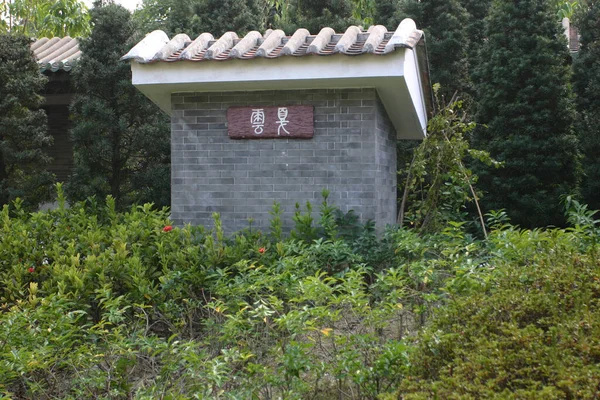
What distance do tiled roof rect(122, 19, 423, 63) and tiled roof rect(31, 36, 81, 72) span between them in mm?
4282

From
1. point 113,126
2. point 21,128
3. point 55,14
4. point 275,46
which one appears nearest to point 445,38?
point 113,126

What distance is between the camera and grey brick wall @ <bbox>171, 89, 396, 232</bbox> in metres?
6.25

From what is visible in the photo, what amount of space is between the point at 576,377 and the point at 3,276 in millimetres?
4454

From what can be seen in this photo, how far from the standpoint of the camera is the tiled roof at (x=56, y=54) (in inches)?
404

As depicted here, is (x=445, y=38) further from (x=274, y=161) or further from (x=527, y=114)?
(x=274, y=161)

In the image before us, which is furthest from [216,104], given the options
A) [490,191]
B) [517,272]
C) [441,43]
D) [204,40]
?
[441,43]

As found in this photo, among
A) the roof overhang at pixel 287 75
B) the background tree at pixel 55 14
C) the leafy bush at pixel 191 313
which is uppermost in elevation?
the background tree at pixel 55 14

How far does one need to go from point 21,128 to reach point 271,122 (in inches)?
194

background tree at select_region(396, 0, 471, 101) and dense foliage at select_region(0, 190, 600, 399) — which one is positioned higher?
background tree at select_region(396, 0, 471, 101)

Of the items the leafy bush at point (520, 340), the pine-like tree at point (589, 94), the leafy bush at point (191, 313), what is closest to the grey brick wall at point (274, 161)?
the leafy bush at point (191, 313)

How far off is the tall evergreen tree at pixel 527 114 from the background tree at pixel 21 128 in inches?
301

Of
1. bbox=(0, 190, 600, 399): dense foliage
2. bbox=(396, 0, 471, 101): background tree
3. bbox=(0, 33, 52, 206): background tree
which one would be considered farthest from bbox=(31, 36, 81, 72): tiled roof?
bbox=(396, 0, 471, 101): background tree

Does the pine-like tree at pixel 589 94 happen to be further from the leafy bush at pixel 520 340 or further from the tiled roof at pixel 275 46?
the leafy bush at pixel 520 340

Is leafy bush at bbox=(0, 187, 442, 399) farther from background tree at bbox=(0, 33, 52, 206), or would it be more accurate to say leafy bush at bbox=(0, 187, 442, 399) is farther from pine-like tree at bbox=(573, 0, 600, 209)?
pine-like tree at bbox=(573, 0, 600, 209)
